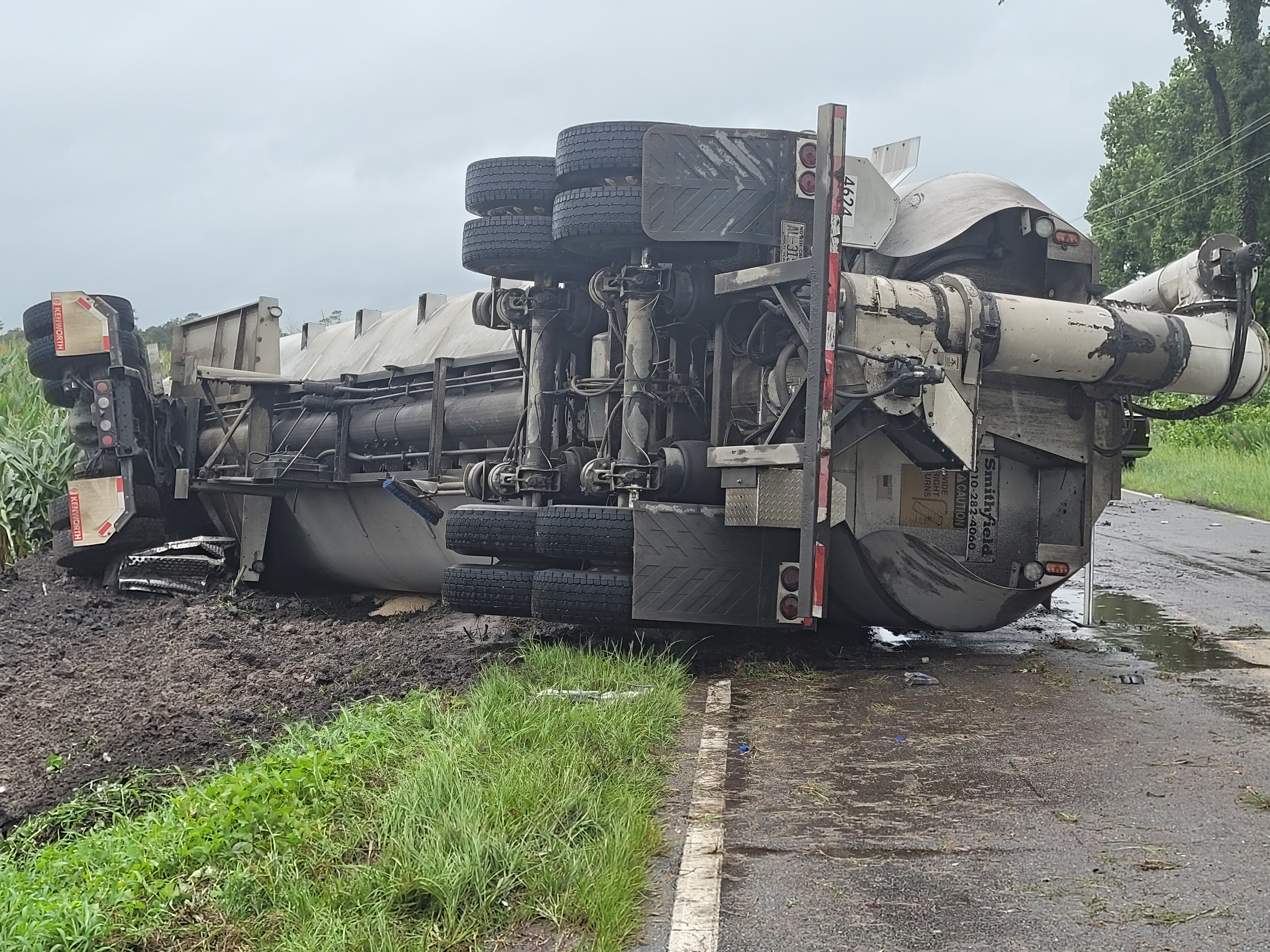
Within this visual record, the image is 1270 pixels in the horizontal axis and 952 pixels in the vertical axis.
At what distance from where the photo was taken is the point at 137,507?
11938 millimetres

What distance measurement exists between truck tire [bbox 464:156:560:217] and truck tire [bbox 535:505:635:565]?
1.83m

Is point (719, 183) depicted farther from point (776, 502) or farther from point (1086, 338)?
point (1086, 338)

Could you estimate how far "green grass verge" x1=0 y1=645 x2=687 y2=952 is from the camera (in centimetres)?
337

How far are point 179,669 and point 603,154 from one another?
12.8 feet

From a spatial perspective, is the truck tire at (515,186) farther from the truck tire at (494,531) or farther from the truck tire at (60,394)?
the truck tire at (60,394)

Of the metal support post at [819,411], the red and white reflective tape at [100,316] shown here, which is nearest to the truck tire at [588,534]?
the metal support post at [819,411]

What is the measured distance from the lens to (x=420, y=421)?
969 cm

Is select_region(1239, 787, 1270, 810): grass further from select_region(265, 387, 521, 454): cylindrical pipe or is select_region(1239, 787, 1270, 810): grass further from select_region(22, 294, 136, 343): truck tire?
select_region(22, 294, 136, 343): truck tire

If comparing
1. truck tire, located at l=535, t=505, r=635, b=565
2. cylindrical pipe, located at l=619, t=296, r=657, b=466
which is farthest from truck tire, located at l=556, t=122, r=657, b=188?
truck tire, located at l=535, t=505, r=635, b=565

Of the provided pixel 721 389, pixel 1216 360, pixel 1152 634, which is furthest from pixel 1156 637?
pixel 721 389

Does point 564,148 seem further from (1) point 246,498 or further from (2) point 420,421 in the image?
(1) point 246,498

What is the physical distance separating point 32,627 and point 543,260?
507cm

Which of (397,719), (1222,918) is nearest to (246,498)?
(397,719)

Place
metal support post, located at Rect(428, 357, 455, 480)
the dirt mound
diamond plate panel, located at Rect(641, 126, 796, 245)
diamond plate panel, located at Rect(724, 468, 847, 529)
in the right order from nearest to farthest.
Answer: the dirt mound < diamond plate panel, located at Rect(724, 468, 847, 529) < diamond plate panel, located at Rect(641, 126, 796, 245) < metal support post, located at Rect(428, 357, 455, 480)
